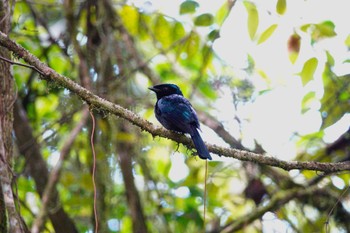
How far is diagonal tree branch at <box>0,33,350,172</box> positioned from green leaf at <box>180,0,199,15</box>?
53.7 inches

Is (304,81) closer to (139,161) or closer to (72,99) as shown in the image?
(139,161)

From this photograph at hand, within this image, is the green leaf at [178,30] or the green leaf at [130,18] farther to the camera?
the green leaf at [130,18]

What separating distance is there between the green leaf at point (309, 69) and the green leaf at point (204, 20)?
1.12m

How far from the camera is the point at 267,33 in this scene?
4.60 meters

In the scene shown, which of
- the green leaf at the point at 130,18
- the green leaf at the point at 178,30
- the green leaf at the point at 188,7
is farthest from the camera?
the green leaf at the point at 130,18

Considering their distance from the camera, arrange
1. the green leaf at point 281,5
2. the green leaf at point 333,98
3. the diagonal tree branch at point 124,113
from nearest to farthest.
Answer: the diagonal tree branch at point 124,113, the green leaf at point 281,5, the green leaf at point 333,98

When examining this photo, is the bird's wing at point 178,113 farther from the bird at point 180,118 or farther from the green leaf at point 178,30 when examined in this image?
the green leaf at point 178,30

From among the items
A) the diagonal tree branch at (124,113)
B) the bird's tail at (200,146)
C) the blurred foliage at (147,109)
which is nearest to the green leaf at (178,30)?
the blurred foliage at (147,109)

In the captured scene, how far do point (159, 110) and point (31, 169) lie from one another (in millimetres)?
1707

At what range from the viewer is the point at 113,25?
6.31 meters

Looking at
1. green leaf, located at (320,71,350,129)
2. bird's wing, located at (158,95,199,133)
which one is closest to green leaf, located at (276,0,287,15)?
green leaf, located at (320,71,350,129)

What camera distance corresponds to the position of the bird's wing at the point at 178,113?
179 inches

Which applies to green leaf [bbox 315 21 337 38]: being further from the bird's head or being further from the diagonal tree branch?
the bird's head

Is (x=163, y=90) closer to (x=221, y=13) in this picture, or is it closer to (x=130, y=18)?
(x=221, y=13)
